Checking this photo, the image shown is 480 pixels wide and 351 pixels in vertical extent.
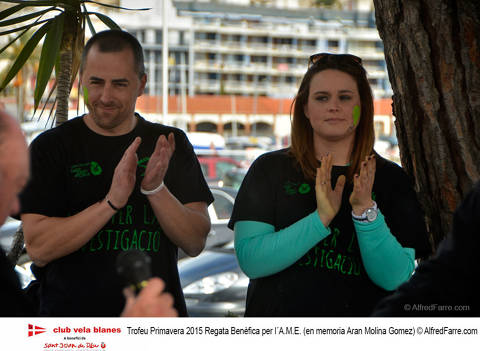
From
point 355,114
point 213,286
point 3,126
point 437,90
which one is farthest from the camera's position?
point 213,286

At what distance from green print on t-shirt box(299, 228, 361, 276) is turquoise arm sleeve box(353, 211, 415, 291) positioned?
0.14 ft

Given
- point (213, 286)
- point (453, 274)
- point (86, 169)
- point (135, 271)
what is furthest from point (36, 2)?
point (213, 286)

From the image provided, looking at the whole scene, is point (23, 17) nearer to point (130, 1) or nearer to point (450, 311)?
point (130, 1)

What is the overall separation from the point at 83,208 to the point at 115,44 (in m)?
0.48

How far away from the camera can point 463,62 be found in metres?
2.21

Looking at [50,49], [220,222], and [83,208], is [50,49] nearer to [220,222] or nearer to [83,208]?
[83,208]

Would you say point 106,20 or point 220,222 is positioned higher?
point 106,20

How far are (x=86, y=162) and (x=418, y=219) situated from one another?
100cm

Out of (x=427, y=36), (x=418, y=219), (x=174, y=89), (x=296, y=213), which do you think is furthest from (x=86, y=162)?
(x=174, y=89)

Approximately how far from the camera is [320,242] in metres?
1.95

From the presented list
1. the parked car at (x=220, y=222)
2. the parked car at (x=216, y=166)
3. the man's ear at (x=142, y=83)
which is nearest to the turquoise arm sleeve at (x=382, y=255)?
the man's ear at (x=142, y=83)
